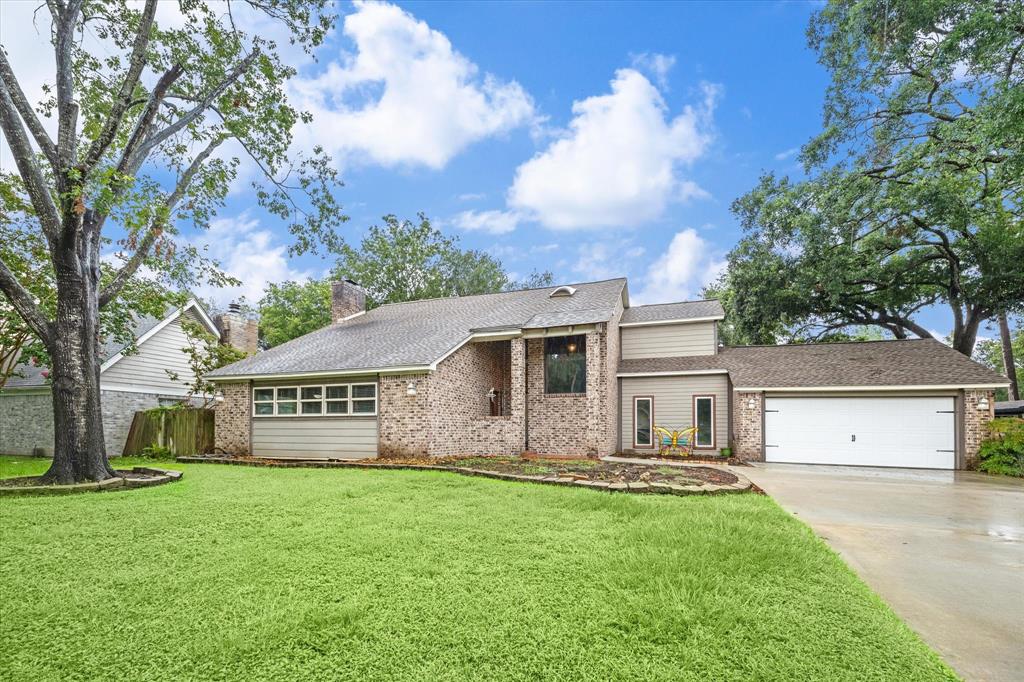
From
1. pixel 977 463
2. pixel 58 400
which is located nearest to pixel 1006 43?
pixel 977 463

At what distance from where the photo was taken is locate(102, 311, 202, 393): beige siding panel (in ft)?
49.3

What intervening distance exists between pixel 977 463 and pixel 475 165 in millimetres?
21007

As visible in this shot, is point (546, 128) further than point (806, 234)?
Yes

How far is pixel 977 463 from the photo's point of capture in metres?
11.4

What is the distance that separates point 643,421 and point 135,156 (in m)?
14.5

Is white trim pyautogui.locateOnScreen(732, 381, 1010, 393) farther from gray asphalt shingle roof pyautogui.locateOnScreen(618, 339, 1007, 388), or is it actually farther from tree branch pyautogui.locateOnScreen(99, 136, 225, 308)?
tree branch pyautogui.locateOnScreen(99, 136, 225, 308)

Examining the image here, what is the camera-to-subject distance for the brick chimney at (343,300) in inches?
727

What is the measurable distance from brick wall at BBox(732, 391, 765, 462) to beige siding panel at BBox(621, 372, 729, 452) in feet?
2.09

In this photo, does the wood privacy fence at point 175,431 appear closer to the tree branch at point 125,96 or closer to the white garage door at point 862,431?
the tree branch at point 125,96

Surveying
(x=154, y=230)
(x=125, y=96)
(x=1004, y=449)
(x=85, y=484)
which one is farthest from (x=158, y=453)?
(x=1004, y=449)

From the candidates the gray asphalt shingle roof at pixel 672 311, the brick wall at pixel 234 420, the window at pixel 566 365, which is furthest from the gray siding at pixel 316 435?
the gray asphalt shingle roof at pixel 672 311

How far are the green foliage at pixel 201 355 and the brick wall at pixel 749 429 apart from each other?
671 inches

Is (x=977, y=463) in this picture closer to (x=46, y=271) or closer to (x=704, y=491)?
(x=704, y=491)

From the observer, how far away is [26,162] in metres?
8.55
